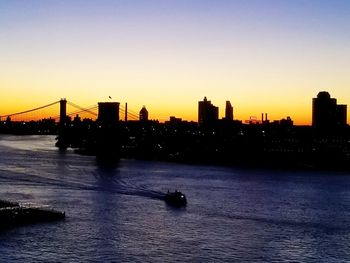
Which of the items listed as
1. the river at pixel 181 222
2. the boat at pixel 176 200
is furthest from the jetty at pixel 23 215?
the boat at pixel 176 200

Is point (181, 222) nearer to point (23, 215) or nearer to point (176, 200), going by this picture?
point (176, 200)

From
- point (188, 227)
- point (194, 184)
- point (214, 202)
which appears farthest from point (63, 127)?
point (188, 227)

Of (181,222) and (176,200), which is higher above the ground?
(176,200)

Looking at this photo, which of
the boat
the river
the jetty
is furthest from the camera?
the boat

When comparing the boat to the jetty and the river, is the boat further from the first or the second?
the jetty

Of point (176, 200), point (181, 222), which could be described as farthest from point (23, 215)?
point (176, 200)

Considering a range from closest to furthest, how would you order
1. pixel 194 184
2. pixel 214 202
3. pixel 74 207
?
pixel 74 207, pixel 214 202, pixel 194 184

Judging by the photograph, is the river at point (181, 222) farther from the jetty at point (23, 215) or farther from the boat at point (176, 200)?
the jetty at point (23, 215)

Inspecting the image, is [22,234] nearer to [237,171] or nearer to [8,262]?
[8,262]

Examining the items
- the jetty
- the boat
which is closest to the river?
the boat
